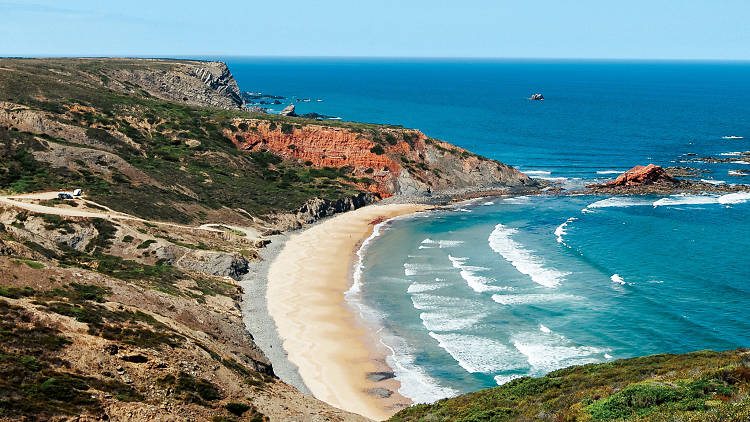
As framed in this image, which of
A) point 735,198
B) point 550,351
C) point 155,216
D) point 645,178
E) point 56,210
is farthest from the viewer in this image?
point 645,178

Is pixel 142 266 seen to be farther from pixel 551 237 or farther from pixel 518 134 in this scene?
pixel 518 134

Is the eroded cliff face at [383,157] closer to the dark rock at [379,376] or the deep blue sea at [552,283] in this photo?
the deep blue sea at [552,283]

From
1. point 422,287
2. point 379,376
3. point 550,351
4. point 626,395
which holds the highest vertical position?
point 626,395

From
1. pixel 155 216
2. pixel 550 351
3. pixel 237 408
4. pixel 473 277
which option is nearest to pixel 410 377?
pixel 550 351

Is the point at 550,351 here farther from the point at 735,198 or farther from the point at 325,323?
the point at 735,198

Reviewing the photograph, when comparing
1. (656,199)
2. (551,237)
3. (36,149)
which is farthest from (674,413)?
(656,199)

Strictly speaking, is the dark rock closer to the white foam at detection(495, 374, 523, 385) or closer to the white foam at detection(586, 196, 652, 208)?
the white foam at detection(495, 374, 523, 385)
